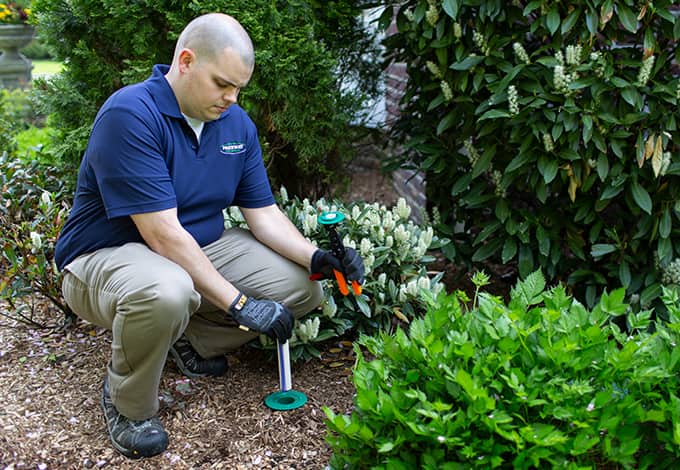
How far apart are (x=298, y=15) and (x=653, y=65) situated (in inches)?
67.9

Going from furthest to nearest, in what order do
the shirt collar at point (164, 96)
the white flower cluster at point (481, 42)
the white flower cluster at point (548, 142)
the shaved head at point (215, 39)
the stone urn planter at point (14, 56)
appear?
1. the stone urn planter at point (14, 56)
2. the white flower cluster at point (481, 42)
3. the white flower cluster at point (548, 142)
4. the shirt collar at point (164, 96)
5. the shaved head at point (215, 39)

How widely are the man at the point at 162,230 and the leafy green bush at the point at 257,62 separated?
731mm

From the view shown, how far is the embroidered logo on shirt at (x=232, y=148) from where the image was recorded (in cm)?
268

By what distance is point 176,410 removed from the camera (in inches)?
105

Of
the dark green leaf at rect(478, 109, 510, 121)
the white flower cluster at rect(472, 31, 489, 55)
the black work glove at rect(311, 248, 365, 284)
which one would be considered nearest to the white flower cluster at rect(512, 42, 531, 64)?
the white flower cluster at rect(472, 31, 489, 55)

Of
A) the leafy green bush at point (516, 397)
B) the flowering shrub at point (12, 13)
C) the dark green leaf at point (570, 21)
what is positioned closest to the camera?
the leafy green bush at point (516, 397)

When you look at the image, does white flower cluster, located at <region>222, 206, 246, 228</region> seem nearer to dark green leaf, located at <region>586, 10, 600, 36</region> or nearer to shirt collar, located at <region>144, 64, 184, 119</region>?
shirt collar, located at <region>144, 64, 184, 119</region>

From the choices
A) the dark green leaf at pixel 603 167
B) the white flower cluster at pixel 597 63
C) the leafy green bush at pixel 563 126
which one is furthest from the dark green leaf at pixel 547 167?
the white flower cluster at pixel 597 63

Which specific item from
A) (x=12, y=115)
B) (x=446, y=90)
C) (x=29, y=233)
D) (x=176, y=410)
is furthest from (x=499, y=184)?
(x=12, y=115)

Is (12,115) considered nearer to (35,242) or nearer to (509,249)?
(35,242)

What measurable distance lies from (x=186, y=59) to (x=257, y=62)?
0.92m

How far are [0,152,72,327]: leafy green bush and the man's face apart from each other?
3.76 feet

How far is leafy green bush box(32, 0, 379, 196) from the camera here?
3.36 meters

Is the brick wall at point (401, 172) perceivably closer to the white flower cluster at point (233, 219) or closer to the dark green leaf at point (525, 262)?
the dark green leaf at point (525, 262)
